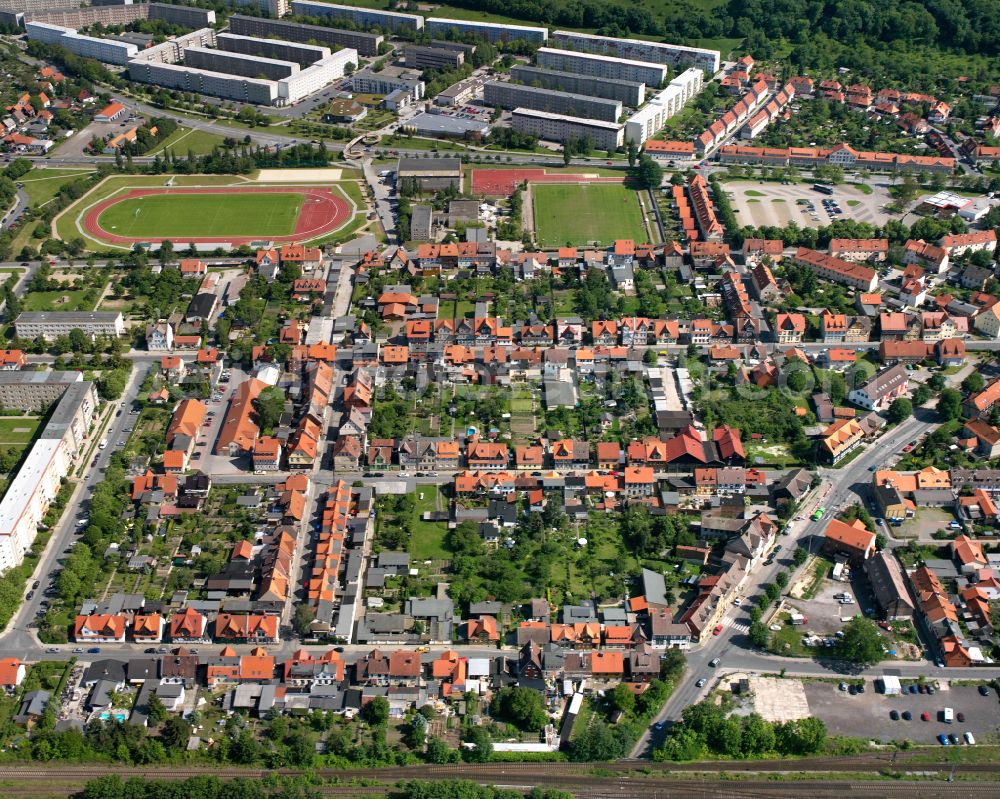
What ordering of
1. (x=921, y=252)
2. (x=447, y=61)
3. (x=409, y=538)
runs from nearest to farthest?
1. (x=409, y=538)
2. (x=921, y=252)
3. (x=447, y=61)

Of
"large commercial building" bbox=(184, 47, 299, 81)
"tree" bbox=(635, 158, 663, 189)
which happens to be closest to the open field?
"tree" bbox=(635, 158, 663, 189)

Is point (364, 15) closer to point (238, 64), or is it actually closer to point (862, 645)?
point (238, 64)

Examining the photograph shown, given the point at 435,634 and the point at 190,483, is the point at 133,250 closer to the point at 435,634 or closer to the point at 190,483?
the point at 190,483

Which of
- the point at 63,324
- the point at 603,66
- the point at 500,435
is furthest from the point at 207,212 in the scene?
the point at 603,66

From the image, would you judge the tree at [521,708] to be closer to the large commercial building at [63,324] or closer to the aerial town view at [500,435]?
the aerial town view at [500,435]

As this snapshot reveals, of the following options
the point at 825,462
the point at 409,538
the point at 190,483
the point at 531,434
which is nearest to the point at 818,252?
Result: the point at 825,462

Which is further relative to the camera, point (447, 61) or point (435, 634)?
point (447, 61)

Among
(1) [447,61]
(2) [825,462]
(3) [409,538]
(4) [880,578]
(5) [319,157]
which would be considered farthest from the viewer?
(1) [447,61]
